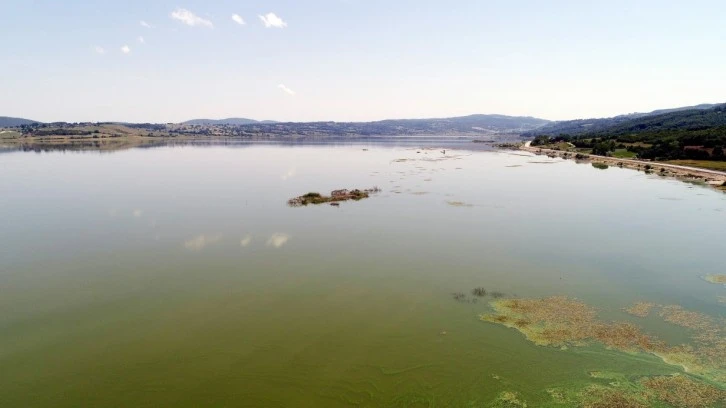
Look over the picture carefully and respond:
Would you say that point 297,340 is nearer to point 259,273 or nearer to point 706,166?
point 259,273

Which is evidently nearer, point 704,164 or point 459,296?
point 459,296

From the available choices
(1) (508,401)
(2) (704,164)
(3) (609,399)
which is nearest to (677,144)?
(2) (704,164)

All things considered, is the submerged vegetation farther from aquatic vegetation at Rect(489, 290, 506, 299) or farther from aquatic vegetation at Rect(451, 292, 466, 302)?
aquatic vegetation at Rect(451, 292, 466, 302)

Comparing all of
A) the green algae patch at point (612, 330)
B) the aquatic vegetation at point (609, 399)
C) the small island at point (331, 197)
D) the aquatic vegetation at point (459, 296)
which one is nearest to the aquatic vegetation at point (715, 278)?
the green algae patch at point (612, 330)

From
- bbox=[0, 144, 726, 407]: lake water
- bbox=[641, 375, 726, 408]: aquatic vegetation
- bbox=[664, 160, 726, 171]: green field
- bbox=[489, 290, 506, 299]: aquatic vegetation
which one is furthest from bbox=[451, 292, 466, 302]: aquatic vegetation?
bbox=[664, 160, 726, 171]: green field

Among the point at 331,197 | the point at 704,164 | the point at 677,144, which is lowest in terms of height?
the point at 331,197

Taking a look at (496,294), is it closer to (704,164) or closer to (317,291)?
(317,291)

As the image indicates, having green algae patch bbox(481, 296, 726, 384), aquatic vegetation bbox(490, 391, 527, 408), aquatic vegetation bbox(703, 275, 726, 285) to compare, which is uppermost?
aquatic vegetation bbox(703, 275, 726, 285)
